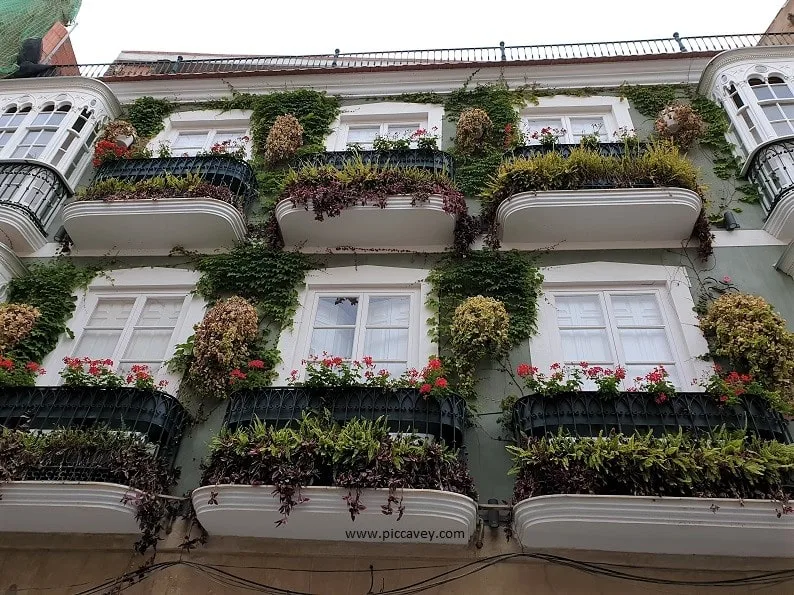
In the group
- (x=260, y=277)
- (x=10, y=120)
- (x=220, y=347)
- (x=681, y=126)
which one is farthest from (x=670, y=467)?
(x=10, y=120)

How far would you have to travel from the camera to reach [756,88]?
36.7ft

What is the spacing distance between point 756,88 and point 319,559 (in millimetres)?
10937

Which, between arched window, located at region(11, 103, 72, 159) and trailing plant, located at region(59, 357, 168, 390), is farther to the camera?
arched window, located at region(11, 103, 72, 159)

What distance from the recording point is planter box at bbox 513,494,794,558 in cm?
604

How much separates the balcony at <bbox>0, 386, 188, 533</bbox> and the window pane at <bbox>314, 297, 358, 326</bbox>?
2397 millimetres

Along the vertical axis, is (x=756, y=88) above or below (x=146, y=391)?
above

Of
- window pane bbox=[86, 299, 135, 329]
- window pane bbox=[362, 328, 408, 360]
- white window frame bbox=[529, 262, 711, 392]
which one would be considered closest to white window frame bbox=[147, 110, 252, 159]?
window pane bbox=[86, 299, 135, 329]

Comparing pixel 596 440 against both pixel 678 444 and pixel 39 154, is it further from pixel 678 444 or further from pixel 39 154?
pixel 39 154

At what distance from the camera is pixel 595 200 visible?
30.0 ft

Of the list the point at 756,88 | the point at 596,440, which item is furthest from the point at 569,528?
the point at 756,88

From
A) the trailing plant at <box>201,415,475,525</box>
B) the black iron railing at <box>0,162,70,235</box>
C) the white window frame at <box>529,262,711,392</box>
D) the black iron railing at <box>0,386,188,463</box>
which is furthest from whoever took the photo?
the black iron railing at <box>0,162,70,235</box>

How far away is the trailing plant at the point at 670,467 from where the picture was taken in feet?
20.2

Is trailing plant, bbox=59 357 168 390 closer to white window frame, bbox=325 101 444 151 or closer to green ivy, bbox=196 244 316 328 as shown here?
green ivy, bbox=196 244 316 328

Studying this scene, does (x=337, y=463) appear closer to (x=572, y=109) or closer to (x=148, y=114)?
(x=572, y=109)
